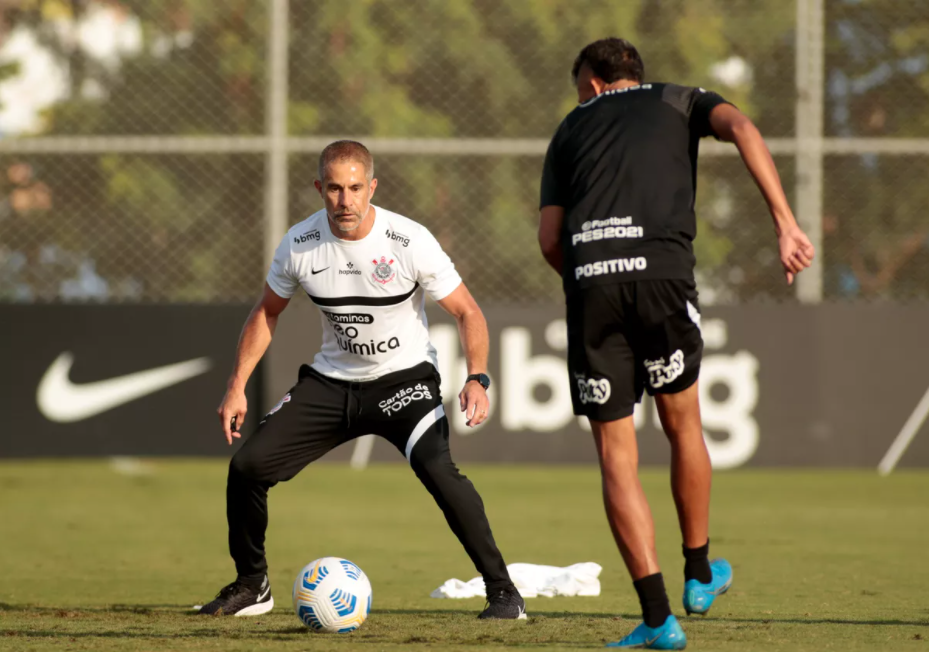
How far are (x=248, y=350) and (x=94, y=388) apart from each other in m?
7.41

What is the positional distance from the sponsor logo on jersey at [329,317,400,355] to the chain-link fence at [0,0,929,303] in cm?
895

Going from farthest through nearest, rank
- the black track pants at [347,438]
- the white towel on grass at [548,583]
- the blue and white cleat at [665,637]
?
the white towel on grass at [548,583]
the black track pants at [347,438]
the blue and white cleat at [665,637]

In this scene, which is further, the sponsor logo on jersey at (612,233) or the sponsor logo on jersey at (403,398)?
the sponsor logo on jersey at (403,398)

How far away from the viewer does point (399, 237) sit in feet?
20.3

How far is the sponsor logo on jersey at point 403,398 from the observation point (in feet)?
20.1

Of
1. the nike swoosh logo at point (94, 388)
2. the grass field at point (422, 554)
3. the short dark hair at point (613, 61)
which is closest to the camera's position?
the short dark hair at point (613, 61)

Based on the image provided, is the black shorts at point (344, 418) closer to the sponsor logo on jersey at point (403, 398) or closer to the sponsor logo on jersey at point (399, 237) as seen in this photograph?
the sponsor logo on jersey at point (403, 398)

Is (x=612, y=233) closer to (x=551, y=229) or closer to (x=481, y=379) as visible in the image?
(x=551, y=229)

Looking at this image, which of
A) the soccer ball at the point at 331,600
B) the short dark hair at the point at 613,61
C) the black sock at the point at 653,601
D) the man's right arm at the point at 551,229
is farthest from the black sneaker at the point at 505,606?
the short dark hair at the point at 613,61

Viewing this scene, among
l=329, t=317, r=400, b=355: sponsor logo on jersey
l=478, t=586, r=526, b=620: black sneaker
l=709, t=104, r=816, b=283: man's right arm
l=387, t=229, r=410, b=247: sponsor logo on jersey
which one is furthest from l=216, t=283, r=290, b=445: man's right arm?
l=709, t=104, r=816, b=283: man's right arm

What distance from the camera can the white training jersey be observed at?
616 centimetres

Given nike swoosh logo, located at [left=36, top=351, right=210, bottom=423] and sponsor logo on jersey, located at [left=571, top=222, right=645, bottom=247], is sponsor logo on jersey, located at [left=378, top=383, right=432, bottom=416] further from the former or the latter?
nike swoosh logo, located at [left=36, top=351, right=210, bottom=423]

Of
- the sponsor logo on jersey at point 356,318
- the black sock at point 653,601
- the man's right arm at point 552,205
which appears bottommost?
the black sock at point 653,601

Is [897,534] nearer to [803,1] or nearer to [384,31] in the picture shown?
[803,1]
